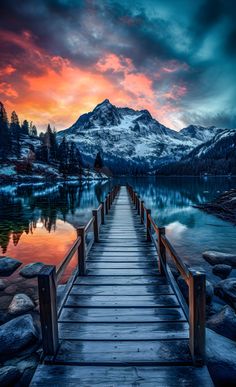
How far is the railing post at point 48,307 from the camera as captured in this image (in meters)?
3.49

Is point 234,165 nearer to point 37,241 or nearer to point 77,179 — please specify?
point 77,179

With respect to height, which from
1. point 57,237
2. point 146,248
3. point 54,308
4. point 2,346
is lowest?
point 57,237

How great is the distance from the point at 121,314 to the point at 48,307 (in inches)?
74.4

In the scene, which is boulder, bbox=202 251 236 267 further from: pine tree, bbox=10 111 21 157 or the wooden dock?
pine tree, bbox=10 111 21 157

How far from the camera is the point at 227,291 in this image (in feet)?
26.8

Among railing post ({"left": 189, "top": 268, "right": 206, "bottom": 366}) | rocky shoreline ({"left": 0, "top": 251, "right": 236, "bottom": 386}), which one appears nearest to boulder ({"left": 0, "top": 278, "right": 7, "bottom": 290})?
rocky shoreline ({"left": 0, "top": 251, "right": 236, "bottom": 386})

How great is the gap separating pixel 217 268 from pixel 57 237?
38.5ft

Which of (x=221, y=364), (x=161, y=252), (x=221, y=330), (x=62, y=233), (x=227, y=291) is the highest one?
(x=161, y=252)

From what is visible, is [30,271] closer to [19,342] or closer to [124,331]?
[19,342]

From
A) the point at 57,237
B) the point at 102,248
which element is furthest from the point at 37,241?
the point at 102,248

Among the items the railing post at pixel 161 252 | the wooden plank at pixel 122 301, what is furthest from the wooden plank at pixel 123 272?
the wooden plank at pixel 122 301

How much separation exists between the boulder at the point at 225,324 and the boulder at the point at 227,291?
179 centimetres

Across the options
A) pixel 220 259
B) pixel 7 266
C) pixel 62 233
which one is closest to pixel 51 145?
pixel 62 233

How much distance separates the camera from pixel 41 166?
318 feet
